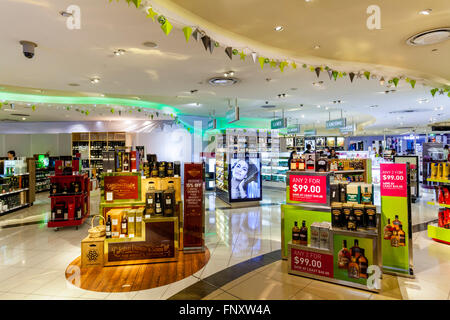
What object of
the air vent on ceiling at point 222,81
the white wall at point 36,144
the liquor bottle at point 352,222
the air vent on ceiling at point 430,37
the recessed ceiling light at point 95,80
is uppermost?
the air vent on ceiling at point 430,37

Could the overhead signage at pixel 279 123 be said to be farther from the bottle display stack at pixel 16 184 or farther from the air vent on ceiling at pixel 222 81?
the bottle display stack at pixel 16 184

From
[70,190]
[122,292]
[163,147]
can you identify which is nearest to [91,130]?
[163,147]

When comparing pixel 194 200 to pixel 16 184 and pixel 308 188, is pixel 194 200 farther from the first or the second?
pixel 16 184

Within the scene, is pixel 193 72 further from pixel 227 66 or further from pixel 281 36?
pixel 281 36

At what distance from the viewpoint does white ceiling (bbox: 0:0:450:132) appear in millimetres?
3068

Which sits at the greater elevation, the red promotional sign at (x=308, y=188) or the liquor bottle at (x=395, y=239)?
the red promotional sign at (x=308, y=188)

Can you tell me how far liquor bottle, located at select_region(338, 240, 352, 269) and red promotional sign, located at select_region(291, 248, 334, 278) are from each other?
0.10m

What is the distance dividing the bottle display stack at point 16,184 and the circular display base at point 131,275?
15.7 ft

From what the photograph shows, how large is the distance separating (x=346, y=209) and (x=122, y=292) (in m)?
2.78

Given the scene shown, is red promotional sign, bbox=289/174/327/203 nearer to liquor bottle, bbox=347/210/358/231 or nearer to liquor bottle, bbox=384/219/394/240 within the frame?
liquor bottle, bbox=347/210/358/231

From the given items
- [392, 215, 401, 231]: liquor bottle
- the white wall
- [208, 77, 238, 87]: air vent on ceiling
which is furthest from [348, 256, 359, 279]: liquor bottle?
the white wall

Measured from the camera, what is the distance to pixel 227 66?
4766mm

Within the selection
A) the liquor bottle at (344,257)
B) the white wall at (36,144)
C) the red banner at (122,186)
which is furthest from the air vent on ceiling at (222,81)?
the white wall at (36,144)

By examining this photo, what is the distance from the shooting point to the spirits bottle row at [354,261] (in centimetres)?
311
